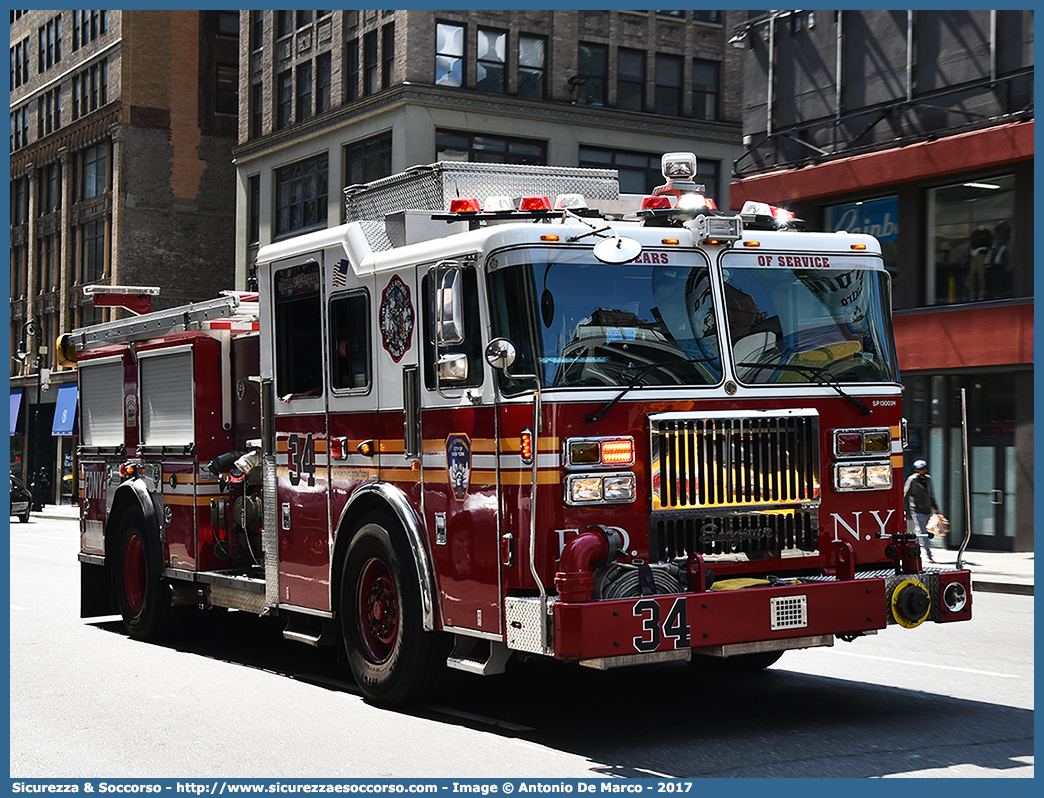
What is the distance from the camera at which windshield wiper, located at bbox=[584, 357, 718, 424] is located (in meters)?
7.61

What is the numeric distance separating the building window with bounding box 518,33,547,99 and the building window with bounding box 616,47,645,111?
255cm

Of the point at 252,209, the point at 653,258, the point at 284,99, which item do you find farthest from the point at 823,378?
the point at 252,209

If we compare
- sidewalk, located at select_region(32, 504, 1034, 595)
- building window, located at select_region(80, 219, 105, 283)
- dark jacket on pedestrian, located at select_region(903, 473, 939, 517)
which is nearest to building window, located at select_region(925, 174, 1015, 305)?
sidewalk, located at select_region(32, 504, 1034, 595)

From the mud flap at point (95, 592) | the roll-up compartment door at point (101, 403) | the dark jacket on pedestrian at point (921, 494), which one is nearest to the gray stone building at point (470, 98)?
the dark jacket on pedestrian at point (921, 494)

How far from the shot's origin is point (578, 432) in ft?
24.9

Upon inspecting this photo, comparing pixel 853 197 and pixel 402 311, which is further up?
pixel 853 197

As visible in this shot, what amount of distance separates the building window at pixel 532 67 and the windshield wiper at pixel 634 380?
33.4 metres

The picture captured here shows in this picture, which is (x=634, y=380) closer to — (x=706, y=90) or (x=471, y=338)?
(x=471, y=338)

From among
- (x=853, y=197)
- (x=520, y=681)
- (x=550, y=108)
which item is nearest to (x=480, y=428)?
(x=520, y=681)

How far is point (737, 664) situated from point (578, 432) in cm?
327

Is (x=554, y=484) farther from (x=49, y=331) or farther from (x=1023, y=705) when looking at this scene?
(x=49, y=331)

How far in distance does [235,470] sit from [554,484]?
457 centimetres

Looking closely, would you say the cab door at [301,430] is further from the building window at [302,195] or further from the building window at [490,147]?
the building window at [302,195]

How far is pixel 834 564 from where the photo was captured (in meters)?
8.40
